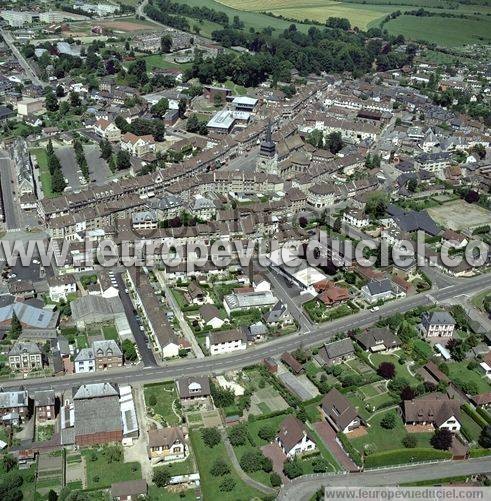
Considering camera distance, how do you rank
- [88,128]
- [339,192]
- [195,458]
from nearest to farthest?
1. [195,458]
2. [339,192]
3. [88,128]

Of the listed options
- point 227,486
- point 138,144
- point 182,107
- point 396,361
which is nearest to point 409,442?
point 396,361

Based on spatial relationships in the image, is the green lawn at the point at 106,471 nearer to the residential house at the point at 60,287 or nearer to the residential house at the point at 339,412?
the residential house at the point at 339,412

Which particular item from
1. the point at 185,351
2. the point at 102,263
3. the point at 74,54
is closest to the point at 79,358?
the point at 185,351

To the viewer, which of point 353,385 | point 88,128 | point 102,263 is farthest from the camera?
point 88,128

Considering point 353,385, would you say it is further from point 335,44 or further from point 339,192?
point 335,44

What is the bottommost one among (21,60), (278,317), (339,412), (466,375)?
(466,375)

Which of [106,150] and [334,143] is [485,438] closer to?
[334,143]
